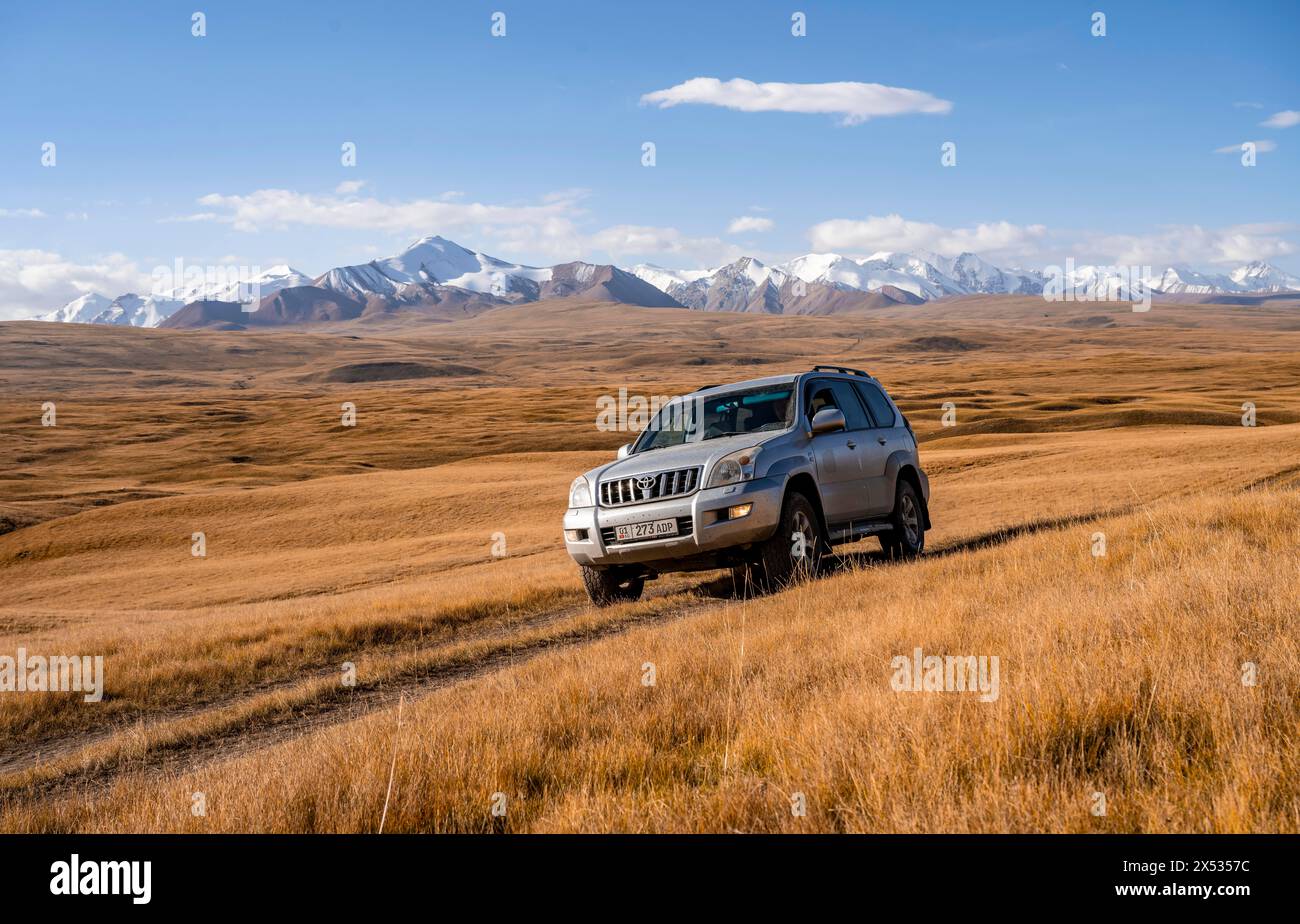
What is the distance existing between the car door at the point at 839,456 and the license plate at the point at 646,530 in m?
1.97

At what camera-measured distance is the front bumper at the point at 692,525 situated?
33.8ft

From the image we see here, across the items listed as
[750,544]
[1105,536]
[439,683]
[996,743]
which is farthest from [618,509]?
[996,743]

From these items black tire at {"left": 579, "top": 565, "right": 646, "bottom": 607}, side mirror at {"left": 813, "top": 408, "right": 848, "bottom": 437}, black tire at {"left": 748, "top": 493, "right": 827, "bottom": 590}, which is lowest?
black tire at {"left": 579, "top": 565, "right": 646, "bottom": 607}

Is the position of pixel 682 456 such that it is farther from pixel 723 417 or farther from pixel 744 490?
pixel 723 417

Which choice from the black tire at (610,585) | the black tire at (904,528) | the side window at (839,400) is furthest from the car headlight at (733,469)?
the black tire at (904,528)

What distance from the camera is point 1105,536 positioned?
1102cm

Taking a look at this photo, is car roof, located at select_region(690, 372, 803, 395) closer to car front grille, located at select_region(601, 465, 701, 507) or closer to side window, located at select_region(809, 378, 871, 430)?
side window, located at select_region(809, 378, 871, 430)

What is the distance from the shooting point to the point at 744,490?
33.9 ft

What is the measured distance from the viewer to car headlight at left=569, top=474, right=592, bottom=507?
440 inches

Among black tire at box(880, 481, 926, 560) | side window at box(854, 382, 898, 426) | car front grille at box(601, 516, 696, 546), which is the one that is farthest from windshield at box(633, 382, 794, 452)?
black tire at box(880, 481, 926, 560)

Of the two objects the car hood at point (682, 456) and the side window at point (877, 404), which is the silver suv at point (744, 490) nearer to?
the car hood at point (682, 456)

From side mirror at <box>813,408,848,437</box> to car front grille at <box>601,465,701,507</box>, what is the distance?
5.07 feet

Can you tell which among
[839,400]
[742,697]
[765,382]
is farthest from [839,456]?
[742,697]

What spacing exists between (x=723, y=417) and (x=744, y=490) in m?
1.84
